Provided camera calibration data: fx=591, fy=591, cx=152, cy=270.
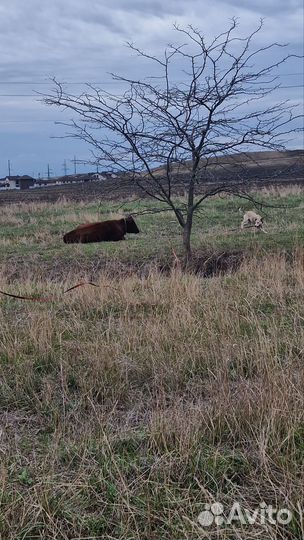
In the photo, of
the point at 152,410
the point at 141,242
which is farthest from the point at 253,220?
the point at 152,410

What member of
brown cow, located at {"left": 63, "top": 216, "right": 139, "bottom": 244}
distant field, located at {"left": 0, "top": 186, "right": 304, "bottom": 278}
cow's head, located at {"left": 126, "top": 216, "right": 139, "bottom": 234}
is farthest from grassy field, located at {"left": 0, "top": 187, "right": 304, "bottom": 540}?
cow's head, located at {"left": 126, "top": 216, "right": 139, "bottom": 234}

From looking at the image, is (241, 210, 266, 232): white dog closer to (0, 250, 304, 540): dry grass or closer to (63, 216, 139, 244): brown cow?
(63, 216, 139, 244): brown cow

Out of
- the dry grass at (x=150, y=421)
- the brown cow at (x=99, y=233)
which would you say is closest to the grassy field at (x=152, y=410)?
the dry grass at (x=150, y=421)

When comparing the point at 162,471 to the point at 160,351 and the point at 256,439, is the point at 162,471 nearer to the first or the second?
the point at 256,439

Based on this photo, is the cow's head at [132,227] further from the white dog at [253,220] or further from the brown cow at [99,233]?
the white dog at [253,220]

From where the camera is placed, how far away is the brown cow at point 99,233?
15.8 meters

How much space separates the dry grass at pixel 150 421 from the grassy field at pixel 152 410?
0.01 metres

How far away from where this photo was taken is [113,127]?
9.49 meters

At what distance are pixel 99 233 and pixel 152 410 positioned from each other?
40.5 ft

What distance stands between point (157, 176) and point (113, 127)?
1.39m

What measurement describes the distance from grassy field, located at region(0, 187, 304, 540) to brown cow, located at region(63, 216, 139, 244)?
7900mm

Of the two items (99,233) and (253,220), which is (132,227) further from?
(253,220)

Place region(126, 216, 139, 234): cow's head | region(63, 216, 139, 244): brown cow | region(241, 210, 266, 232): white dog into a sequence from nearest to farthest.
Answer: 1. region(241, 210, 266, 232): white dog
2. region(63, 216, 139, 244): brown cow
3. region(126, 216, 139, 234): cow's head

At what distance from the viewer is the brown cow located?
15.8m
